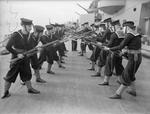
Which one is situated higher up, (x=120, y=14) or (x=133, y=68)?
(x=120, y=14)

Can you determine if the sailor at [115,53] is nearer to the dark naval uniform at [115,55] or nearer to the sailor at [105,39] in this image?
the dark naval uniform at [115,55]

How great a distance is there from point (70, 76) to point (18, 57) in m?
2.08

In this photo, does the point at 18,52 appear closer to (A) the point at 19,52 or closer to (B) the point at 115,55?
(A) the point at 19,52

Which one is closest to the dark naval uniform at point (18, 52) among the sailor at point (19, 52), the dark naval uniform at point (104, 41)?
the sailor at point (19, 52)

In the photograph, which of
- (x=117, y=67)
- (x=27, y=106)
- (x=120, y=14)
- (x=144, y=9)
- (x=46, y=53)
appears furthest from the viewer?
(x=120, y=14)

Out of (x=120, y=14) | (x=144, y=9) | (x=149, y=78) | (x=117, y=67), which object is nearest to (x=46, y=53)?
(x=117, y=67)

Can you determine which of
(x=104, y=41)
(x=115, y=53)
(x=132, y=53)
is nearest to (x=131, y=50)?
(x=132, y=53)

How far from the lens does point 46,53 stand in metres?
4.90

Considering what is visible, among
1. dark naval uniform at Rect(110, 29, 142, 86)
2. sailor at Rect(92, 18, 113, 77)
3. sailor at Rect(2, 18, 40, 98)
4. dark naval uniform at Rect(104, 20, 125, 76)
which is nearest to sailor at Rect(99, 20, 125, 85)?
dark naval uniform at Rect(104, 20, 125, 76)

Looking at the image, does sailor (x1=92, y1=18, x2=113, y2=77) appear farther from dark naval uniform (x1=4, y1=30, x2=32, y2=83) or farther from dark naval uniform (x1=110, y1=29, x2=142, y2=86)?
dark naval uniform (x1=4, y1=30, x2=32, y2=83)

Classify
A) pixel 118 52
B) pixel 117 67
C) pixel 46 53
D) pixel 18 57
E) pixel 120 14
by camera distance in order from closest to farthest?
1. pixel 18 57
2. pixel 118 52
3. pixel 117 67
4. pixel 46 53
5. pixel 120 14

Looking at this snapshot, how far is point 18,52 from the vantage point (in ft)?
10.6

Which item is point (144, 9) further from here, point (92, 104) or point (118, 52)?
point (92, 104)

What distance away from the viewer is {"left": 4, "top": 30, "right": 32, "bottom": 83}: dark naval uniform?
10.3 feet
